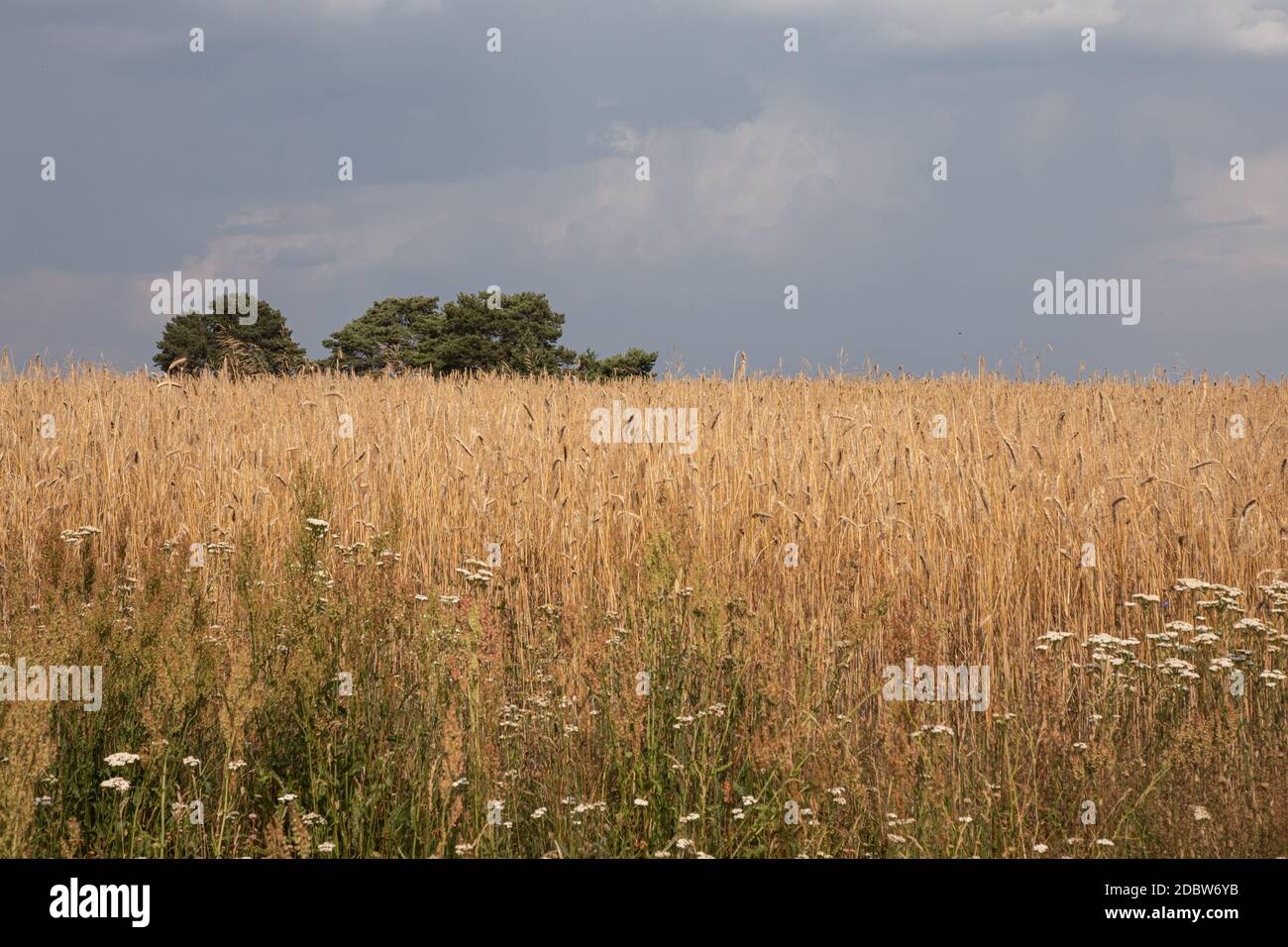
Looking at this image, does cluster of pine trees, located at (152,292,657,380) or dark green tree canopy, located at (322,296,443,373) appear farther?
dark green tree canopy, located at (322,296,443,373)

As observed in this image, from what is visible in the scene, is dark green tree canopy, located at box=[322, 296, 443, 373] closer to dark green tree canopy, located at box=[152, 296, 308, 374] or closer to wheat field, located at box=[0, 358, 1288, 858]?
dark green tree canopy, located at box=[152, 296, 308, 374]

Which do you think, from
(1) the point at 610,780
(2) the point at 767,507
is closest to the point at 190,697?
(1) the point at 610,780

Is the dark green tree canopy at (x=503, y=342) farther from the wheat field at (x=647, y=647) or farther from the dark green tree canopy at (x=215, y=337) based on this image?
the wheat field at (x=647, y=647)

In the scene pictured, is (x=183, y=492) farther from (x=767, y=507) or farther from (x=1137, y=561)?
(x=1137, y=561)

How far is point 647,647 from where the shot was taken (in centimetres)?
360

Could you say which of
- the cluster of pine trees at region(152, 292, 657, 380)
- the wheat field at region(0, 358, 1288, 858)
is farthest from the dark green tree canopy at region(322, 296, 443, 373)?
the wheat field at region(0, 358, 1288, 858)

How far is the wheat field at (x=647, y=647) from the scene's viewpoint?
298cm

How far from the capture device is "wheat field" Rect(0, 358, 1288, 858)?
2.98m

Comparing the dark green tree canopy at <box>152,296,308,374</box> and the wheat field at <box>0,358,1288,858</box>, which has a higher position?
the dark green tree canopy at <box>152,296,308,374</box>

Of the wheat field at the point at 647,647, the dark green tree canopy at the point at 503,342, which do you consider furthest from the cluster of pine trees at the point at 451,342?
the wheat field at the point at 647,647

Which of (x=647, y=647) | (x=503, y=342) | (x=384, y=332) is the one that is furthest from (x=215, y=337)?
(x=647, y=647)

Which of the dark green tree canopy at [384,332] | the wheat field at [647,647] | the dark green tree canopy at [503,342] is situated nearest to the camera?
the wheat field at [647,647]

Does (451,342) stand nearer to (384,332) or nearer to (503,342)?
(503,342)
